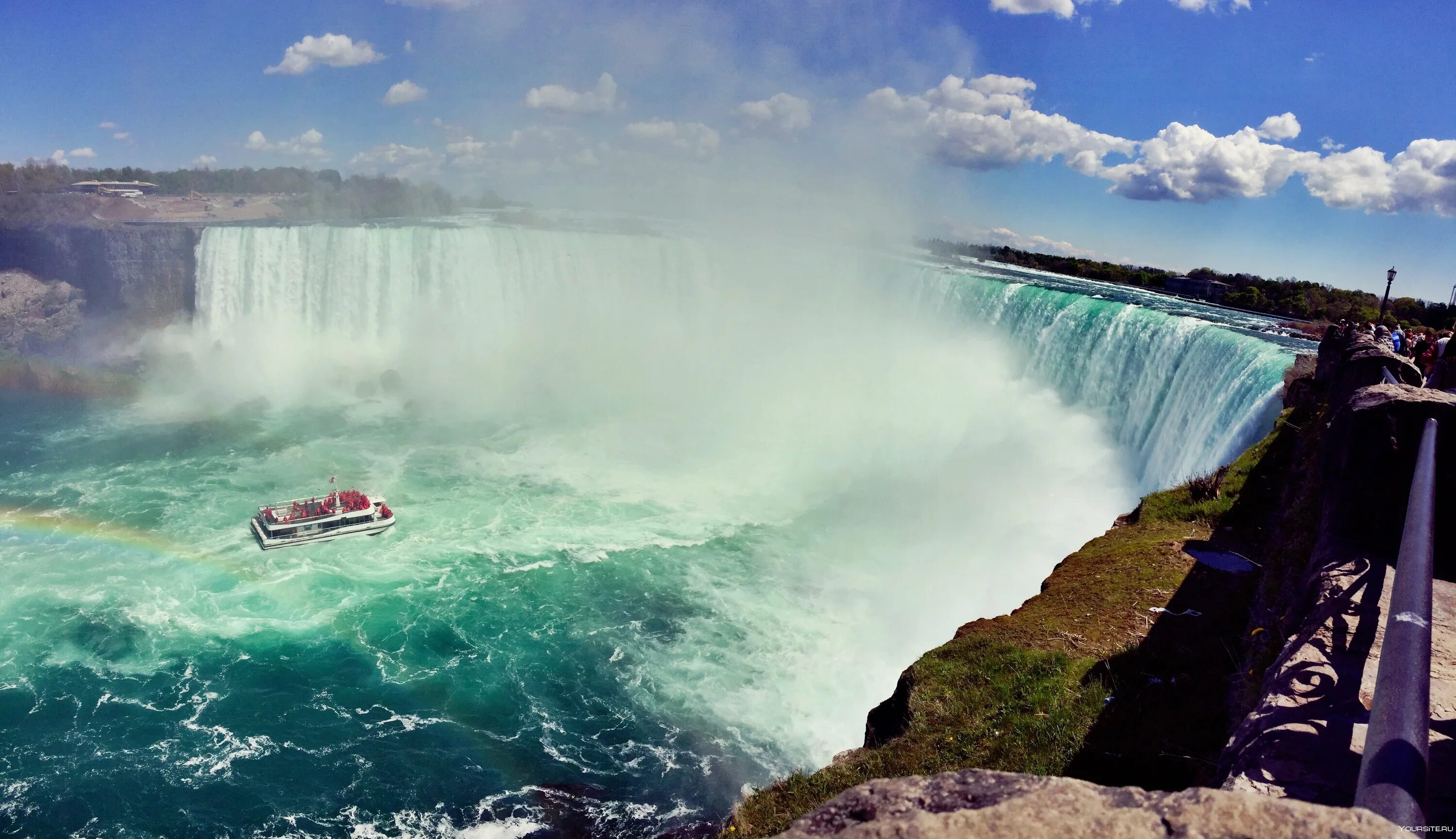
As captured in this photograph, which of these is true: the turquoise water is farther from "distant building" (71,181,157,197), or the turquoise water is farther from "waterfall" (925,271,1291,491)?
"distant building" (71,181,157,197)

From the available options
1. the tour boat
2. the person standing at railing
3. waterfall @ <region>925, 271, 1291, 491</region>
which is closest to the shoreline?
the person standing at railing

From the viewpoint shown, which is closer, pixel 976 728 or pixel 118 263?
pixel 976 728

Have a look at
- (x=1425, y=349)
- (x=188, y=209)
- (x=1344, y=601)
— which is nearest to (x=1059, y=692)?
(x=1344, y=601)

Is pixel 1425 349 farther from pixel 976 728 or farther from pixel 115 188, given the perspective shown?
pixel 115 188

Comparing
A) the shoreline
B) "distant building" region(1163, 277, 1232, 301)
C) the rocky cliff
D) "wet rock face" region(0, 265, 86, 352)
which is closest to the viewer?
the shoreline

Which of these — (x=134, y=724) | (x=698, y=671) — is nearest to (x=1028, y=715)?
(x=698, y=671)

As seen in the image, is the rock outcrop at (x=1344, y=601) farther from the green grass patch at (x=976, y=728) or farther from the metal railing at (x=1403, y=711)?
the green grass patch at (x=976, y=728)

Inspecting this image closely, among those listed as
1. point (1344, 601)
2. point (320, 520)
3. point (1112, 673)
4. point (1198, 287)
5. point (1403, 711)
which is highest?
point (1198, 287)
